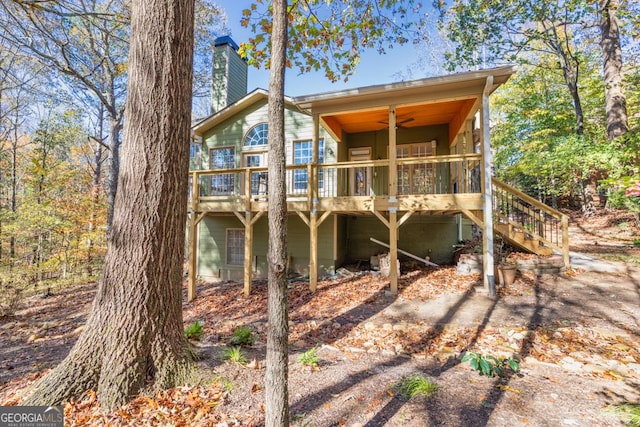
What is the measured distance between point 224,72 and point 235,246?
701cm

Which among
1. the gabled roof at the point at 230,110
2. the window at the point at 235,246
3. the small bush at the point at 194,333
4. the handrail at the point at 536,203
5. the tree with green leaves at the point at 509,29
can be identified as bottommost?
the small bush at the point at 194,333

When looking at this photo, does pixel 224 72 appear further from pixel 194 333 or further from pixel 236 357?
pixel 236 357

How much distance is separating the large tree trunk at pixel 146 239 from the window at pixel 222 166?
23.0ft

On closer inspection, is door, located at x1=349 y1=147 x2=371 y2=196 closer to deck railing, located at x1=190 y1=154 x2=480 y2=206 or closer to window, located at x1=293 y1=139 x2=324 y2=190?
deck railing, located at x1=190 y1=154 x2=480 y2=206

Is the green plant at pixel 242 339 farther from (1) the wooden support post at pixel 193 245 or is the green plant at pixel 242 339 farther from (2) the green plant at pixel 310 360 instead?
(1) the wooden support post at pixel 193 245

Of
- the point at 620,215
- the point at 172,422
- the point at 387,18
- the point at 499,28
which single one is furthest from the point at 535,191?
the point at 172,422

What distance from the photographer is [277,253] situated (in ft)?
7.39

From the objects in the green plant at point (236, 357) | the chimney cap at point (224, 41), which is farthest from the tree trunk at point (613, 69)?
the chimney cap at point (224, 41)

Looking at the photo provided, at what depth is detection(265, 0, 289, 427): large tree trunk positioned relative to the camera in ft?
7.09

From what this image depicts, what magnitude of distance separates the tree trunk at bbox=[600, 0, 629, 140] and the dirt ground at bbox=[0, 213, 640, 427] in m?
4.72

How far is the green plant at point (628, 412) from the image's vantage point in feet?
7.66

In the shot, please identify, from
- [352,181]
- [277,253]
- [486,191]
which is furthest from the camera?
[352,181]

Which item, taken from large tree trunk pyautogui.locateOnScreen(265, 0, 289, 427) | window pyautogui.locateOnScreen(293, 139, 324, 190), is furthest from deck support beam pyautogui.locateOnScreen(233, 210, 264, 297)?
large tree trunk pyautogui.locateOnScreen(265, 0, 289, 427)

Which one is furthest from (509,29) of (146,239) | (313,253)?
(146,239)
